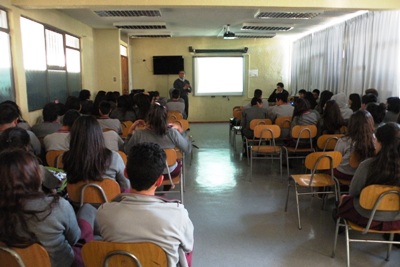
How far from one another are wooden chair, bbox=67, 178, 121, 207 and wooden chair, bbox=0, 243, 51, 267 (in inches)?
33.8

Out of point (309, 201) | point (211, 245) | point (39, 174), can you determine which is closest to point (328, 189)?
point (309, 201)

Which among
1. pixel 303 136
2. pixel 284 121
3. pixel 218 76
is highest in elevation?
pixel 218 76

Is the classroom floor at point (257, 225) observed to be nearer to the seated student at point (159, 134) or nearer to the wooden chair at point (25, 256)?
the seated student at point (159, 134)

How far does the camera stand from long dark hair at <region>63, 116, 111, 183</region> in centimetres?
244

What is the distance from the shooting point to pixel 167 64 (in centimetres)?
1136

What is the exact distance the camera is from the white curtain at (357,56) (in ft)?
19.6

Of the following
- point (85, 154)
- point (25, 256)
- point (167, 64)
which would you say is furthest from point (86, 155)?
point (167, 64)

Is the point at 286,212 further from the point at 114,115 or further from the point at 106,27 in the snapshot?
the point at 106,27

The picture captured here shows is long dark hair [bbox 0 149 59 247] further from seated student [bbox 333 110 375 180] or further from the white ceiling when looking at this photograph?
the white ceiling

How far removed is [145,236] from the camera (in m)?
1.54

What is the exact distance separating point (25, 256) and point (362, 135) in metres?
2.84

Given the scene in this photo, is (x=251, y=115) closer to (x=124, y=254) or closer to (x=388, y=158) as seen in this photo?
(x=388, y=158)

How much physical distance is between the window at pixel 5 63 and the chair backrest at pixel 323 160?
4.04 meters

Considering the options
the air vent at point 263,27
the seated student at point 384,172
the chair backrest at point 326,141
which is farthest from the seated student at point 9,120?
the air vent at point 263,27
